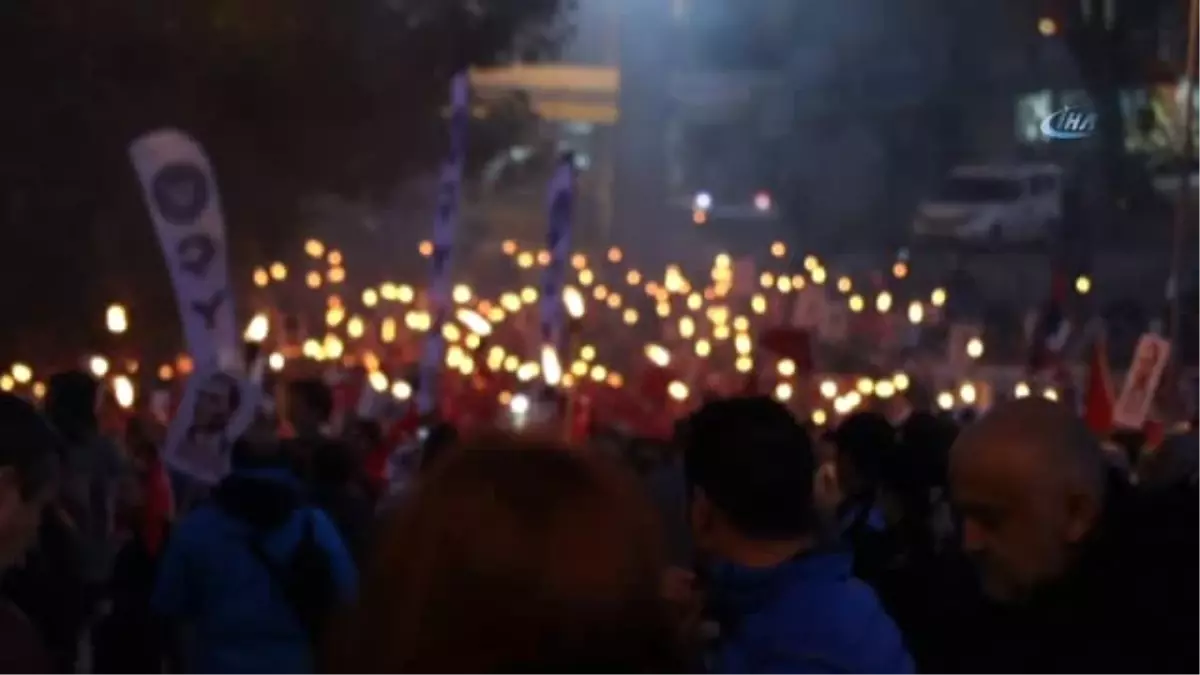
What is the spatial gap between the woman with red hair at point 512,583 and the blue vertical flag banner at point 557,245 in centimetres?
1603

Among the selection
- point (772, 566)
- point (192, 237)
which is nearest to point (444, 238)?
point (192, 237)

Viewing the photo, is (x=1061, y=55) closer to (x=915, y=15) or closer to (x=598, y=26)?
(x=915, y=15)

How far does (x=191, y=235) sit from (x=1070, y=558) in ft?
25.5

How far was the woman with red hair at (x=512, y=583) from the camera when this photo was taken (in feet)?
6.46

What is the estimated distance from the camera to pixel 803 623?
3471 millimetres

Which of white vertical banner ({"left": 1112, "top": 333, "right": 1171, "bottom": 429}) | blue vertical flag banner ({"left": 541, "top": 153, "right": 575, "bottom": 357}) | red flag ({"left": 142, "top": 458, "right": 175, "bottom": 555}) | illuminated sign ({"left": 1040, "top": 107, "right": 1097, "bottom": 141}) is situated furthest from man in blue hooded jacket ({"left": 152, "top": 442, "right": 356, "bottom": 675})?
blue vertical flag banner ({"left": 541, "top": 153, "right": 575, "bottom": 357})

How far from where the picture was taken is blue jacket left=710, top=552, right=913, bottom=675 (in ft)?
11.3

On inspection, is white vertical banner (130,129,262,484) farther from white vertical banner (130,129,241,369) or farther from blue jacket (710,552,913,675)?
blue jacket (710,552,913,675)

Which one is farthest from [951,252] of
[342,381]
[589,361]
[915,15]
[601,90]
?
[342,381]

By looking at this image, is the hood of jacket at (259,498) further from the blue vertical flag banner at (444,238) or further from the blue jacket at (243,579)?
the blue vertical flag banner at (444,238)

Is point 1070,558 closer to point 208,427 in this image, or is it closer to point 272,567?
point 272,567

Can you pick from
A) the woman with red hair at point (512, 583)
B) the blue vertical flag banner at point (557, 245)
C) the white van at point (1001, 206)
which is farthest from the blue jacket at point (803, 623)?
the white van at point (1001, 206)

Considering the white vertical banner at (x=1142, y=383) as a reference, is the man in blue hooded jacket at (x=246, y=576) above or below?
above

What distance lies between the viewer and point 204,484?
9.16 meters
